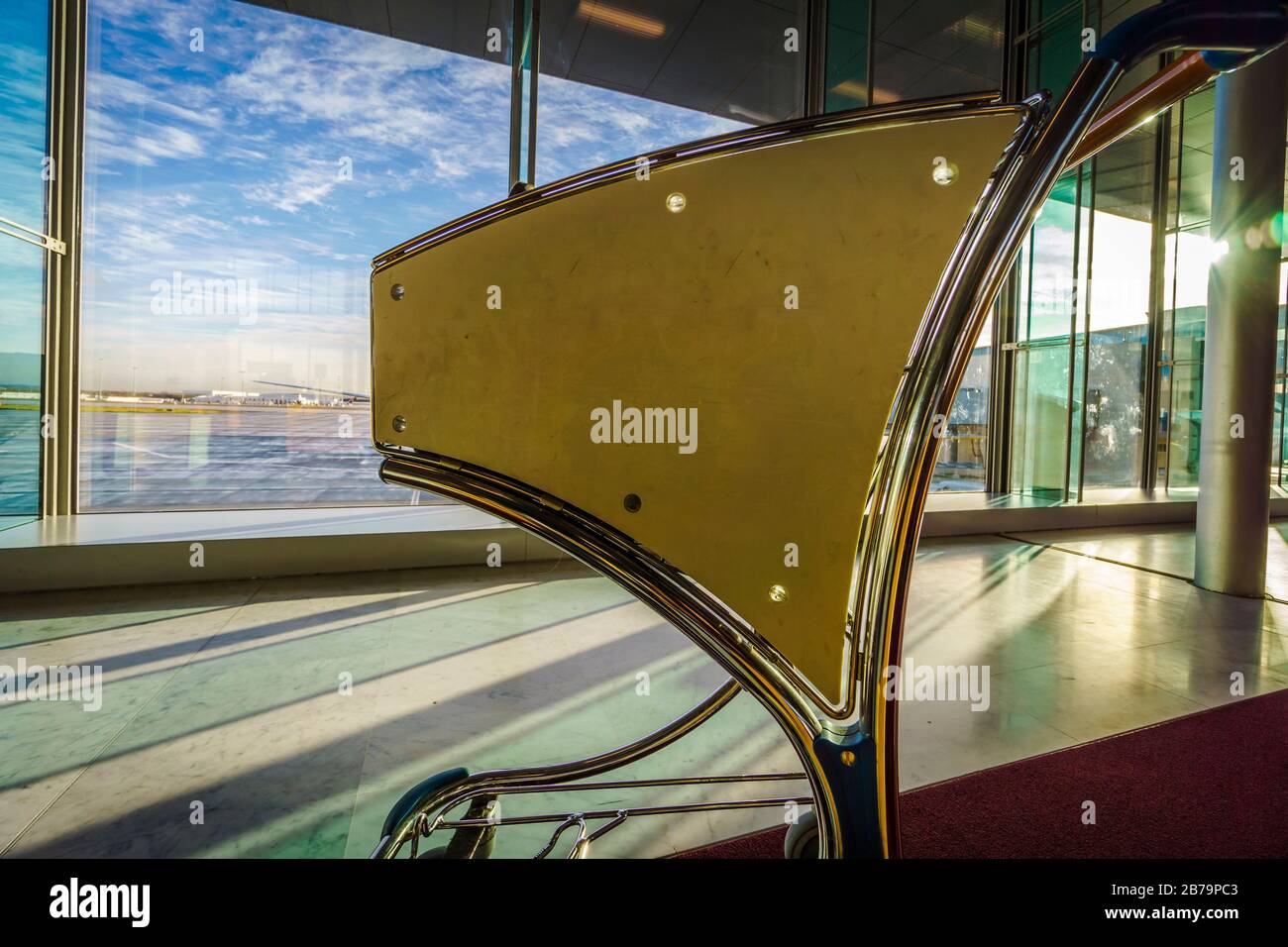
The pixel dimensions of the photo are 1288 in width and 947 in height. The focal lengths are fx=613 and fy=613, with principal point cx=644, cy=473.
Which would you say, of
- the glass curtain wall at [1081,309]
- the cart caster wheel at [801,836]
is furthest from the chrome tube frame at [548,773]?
the glass curtain wall at [1081,309]

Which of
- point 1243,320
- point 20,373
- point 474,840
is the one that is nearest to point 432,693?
point 474,840

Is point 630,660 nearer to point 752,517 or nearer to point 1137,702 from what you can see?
point 1137,702

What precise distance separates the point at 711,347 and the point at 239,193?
4893 millimetres

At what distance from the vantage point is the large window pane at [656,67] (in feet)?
14.5

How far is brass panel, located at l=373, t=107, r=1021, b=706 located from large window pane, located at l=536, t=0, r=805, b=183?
13.0 feet

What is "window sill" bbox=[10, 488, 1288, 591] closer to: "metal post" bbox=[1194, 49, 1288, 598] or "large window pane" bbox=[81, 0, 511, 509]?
"large window pane" bbox=[81, 0, 511, 509]

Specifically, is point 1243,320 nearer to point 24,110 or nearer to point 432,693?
point 432,693

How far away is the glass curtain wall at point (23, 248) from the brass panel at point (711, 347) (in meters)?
4.18

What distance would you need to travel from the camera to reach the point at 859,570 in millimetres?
540

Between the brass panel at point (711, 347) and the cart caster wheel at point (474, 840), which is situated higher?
the brass panel at point (711, 347)

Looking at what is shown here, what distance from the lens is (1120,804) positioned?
1402 mm

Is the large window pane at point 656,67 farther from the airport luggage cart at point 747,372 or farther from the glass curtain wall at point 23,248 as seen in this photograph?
the airport luggage cart at point 747,372

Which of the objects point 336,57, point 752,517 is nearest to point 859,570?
point 752,517

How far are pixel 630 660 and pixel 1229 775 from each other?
1.70m
